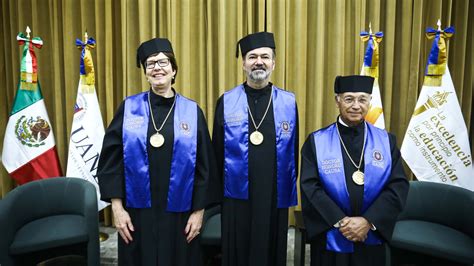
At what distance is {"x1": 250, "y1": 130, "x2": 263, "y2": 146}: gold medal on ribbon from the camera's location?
2.39 metres

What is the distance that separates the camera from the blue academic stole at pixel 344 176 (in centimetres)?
218

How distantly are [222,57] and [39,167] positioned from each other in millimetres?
2076

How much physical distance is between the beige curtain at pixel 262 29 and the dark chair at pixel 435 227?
3.11 feet

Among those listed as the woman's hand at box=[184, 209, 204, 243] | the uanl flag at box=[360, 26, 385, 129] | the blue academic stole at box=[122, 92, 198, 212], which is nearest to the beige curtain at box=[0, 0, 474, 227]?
the uanl flag at box=[360, 26, 385, 129]

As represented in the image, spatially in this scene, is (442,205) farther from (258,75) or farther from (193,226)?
(193,226)

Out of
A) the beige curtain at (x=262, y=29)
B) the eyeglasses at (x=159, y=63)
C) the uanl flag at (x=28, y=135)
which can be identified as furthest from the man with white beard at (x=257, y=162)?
the uanl flag at (x=28, y=135)

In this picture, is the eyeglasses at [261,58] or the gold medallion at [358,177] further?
the eyeglasses at [261,58]

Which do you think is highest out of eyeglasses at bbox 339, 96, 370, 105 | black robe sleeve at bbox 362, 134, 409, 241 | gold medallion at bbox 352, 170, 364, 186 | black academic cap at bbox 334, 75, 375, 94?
black academic cap at bbox 334, 75, 375, 94

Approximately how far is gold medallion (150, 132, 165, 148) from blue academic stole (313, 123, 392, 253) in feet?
3.04

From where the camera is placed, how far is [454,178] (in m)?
3.35

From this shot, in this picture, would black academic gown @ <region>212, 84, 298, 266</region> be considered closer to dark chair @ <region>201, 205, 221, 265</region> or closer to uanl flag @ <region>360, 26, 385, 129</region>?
dark chair @ <region>201, 205, 221, 265</region>

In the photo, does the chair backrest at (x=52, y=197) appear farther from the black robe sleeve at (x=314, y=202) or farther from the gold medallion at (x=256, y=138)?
the black robe sleeve at (x=314, y=202)

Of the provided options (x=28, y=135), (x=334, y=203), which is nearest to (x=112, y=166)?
(x=334, y=203)

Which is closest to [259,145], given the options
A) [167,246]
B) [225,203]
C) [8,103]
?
[225,203]
